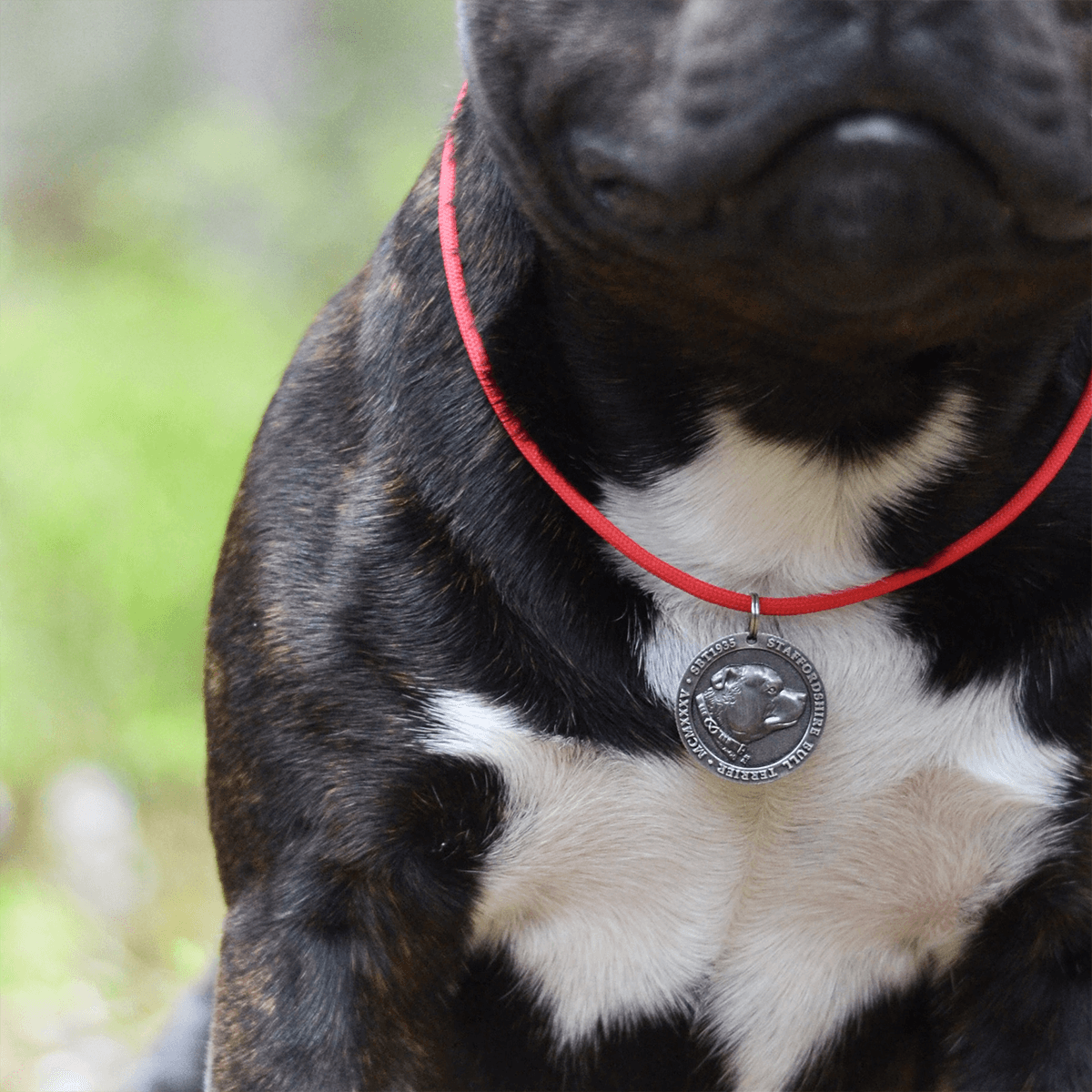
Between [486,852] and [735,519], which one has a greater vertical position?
[735,519]

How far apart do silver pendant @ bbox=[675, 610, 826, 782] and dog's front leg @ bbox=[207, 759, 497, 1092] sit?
20 cm

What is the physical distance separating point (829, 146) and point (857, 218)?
0.05 meters

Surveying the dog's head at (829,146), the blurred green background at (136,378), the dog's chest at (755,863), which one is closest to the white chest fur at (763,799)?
the dog's chest at (755,863)

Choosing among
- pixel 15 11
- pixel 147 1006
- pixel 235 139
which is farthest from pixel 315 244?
pixel 147 1006

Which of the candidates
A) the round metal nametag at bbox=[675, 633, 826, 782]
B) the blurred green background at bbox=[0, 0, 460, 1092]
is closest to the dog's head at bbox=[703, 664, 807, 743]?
the round metal nametag at bbox=[675, 633, 826, 782]

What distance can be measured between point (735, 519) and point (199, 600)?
2.84m

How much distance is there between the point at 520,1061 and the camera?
169 centimetres

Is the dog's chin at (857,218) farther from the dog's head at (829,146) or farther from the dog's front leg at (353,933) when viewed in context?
the dog's front leg at (353,933)

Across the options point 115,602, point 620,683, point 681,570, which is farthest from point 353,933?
point 115,602

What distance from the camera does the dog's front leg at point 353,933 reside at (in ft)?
4.85

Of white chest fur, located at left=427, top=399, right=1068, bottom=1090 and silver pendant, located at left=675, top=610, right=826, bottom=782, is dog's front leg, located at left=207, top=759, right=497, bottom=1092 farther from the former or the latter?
silver pendant, located at left=675, top=610, right=826, bottom=782

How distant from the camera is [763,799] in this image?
1559mm

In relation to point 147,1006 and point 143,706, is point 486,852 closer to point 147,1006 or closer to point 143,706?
point 147,1006

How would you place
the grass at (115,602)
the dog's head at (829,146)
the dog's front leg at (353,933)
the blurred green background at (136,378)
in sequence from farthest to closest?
the grass at (115,602), the blurred green background at (136,378), the dog's front leg at (353,933), the dog's head at (829,146)
